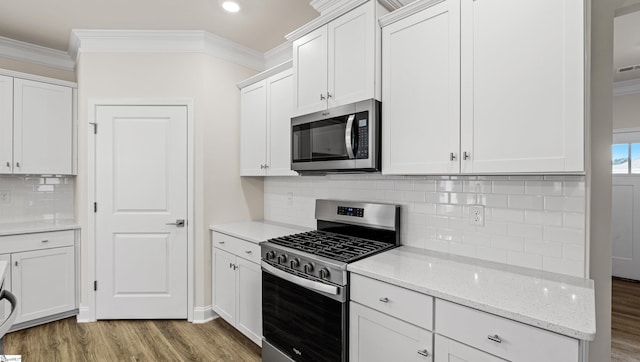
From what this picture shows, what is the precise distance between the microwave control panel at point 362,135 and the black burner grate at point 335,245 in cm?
59

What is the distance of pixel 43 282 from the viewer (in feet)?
9.75

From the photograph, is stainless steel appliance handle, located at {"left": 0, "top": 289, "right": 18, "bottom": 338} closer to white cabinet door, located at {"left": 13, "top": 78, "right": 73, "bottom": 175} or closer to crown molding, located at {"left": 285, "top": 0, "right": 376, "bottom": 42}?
crown molding, located at {"left": 285, "top": 0, "right": 376, "bottom": 42}

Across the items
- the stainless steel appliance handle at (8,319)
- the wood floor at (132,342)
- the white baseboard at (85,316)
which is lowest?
the wood floor at (132,342)

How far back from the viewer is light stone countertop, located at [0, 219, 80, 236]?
2.83 metres

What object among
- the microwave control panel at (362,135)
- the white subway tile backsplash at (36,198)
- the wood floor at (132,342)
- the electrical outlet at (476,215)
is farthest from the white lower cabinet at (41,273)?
the electrical outlet at (476,215)

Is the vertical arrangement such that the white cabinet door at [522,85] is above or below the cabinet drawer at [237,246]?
above

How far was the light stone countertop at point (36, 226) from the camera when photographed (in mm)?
2832

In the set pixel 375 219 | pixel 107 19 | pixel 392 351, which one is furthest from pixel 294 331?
pixel 107 19

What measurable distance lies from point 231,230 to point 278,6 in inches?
75.6

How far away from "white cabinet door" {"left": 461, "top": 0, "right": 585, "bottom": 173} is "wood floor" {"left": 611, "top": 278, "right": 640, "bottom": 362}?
234 centimetres

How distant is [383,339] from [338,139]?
1.21 meters

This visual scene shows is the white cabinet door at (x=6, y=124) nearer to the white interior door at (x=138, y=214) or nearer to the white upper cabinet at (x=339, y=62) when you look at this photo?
the white interior door at (x=138, y=214)

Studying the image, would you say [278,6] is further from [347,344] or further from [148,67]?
[347,344]

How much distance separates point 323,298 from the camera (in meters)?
1.80
